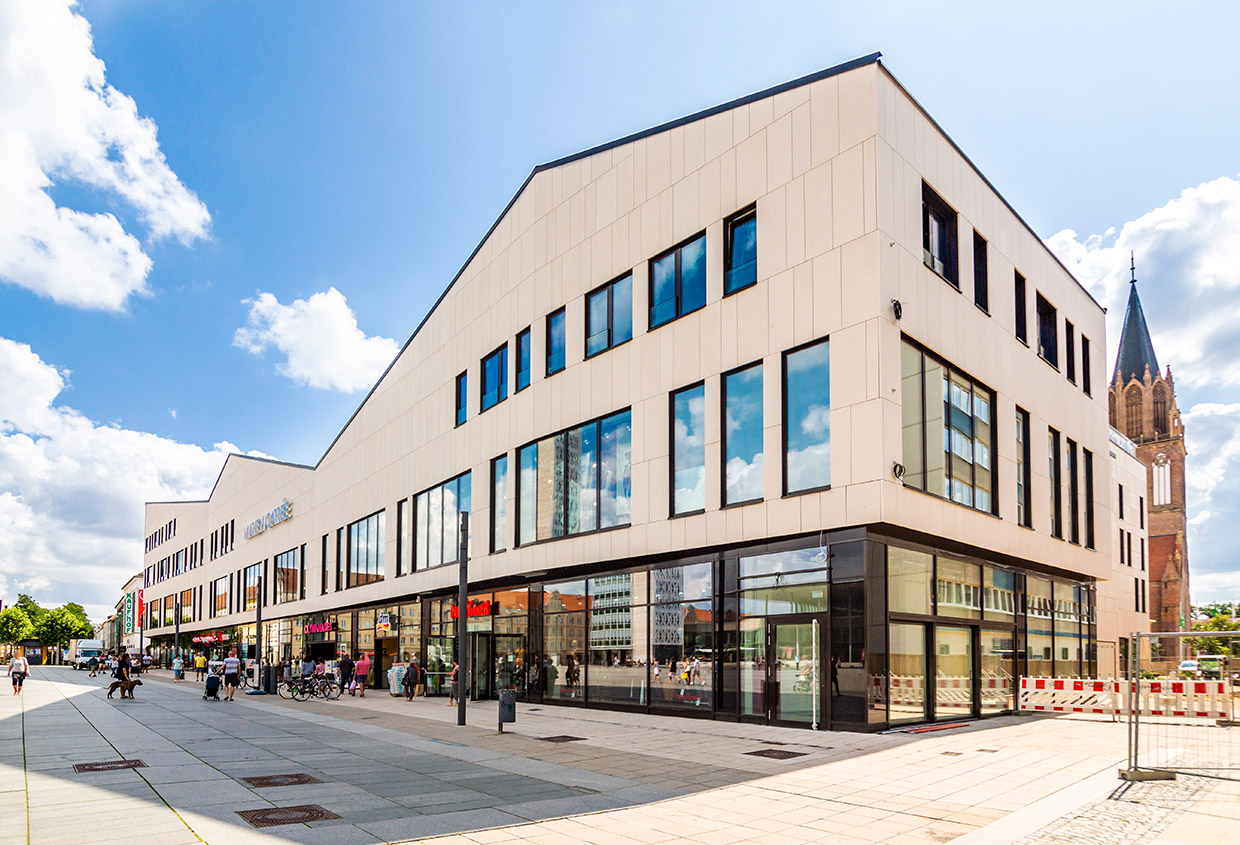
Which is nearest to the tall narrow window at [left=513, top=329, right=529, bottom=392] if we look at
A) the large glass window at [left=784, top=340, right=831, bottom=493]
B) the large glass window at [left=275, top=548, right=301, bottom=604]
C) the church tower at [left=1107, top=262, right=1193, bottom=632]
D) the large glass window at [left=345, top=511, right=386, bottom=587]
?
the large glass window at [left=784, top=340, right=831, bottom=493]

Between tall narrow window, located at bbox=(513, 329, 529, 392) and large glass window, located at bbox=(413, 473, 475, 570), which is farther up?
tall narrow window, located at bbox=(513, 329, 529, 392)

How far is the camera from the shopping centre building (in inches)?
765

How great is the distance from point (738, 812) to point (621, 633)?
1452 centimetres

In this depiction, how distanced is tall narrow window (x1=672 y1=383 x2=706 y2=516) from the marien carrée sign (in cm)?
4136

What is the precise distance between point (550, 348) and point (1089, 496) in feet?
62.0

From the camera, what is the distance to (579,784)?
1245 centimetres

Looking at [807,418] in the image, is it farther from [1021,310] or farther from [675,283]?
[1021,310]

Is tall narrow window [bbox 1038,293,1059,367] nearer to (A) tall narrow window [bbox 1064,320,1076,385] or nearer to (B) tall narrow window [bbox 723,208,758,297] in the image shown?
(A) tall narrow window [bbox 1064,320,1076,385]

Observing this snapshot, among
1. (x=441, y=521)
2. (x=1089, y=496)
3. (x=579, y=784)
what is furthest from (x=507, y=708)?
(x=1089, y=496)

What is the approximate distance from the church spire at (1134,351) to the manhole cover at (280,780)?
110 metres

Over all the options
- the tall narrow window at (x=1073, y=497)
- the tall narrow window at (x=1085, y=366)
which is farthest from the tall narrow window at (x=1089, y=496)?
the tall narrow window at (x=1085, y=366)

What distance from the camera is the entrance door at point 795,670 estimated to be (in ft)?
62.8

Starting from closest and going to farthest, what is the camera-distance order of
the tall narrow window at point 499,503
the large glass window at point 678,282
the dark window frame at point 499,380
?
1. the large glass window at point 678,282
2. the tall narrow window at point 499,503
3. the dark window frame at point 499,380

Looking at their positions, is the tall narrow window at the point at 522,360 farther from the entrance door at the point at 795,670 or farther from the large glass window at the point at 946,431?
the large glass window at the point at 946,431
